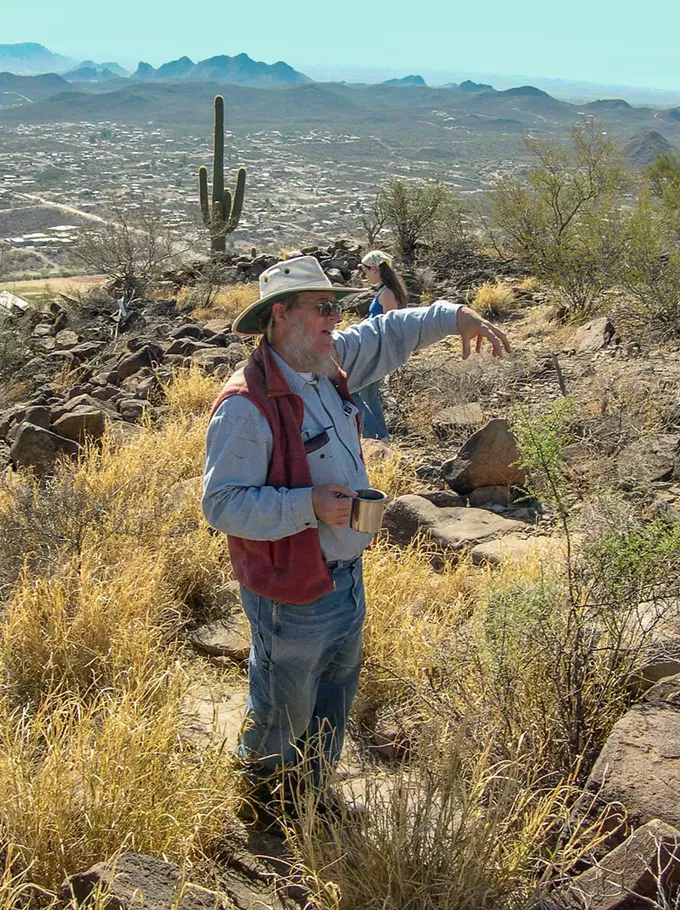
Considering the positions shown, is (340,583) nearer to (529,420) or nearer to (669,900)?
(529,420)

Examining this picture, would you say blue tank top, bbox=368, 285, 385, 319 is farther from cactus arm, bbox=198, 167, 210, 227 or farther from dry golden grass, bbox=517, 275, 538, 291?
cactus arm, bbox=198, 167, 210, 227

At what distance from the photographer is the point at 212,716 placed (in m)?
3.83

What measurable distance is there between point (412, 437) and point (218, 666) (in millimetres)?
4110

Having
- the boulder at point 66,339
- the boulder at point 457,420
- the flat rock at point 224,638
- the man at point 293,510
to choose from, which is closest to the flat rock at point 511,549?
the flat rock at point 224,638

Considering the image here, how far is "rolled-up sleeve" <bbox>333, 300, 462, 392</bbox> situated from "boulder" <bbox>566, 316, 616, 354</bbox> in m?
6.91

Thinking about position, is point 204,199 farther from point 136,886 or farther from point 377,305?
point 136,886

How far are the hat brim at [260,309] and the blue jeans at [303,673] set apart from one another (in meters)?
0.88

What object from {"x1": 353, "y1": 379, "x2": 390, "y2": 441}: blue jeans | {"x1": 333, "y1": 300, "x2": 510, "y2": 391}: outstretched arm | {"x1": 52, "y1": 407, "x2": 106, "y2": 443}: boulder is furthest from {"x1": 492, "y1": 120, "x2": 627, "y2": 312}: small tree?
{"x1": 333, "y1": 300, "x2": 510, "y2": 391}: outstretched arm

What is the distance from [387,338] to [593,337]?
7.40m

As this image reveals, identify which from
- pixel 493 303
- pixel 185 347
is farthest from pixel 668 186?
pixel 185 347

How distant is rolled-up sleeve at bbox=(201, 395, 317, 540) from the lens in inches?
105

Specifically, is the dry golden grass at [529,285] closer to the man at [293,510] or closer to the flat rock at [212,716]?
the flat rock at [212,716]

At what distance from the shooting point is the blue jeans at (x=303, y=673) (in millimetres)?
2896

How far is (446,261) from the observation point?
1895cm
